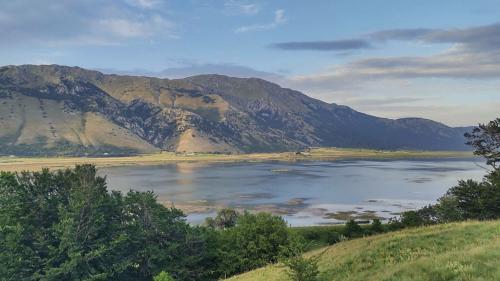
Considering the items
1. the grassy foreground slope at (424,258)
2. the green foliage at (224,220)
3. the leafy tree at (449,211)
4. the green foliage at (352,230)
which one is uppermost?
the grassy foreground slope at (424,258)

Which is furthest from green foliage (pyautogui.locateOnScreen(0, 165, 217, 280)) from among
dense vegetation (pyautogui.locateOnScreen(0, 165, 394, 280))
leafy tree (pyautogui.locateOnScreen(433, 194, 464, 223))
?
leafy tree (pyautogui.locateOnScreen(433, 194, 464, 223))

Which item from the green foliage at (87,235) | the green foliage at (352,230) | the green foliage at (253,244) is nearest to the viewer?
the green foliage at (87,235)

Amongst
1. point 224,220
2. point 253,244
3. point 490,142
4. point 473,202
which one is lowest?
point 224,220

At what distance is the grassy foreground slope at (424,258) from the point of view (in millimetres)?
17219

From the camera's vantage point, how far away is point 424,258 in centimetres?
2070

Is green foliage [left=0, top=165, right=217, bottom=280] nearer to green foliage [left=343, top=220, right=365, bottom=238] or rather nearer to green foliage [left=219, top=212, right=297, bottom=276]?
green foliage [left=219, top=212, right=297, bottom=276]

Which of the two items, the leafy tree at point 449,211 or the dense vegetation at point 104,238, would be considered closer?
the dense vegetation at point 104,238

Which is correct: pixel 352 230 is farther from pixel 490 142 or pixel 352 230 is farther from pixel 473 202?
pixel 490 142

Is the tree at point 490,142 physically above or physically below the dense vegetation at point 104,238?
above

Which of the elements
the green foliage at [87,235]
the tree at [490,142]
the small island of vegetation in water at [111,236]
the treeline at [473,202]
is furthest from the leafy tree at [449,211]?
the green foliage at [87,235]

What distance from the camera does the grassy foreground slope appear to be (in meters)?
17.2

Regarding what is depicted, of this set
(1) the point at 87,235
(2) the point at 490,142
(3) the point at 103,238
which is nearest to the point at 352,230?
(2) the point at 490,142

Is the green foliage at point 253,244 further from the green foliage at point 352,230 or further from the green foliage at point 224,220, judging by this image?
the green foliage at point 224,220

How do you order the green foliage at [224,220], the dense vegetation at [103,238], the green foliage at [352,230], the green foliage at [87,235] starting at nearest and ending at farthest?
the green foliage at [87,235]
the dense vegetation at [103,238]
the green foliage at [352,230]
the green foliage at [224,220]
